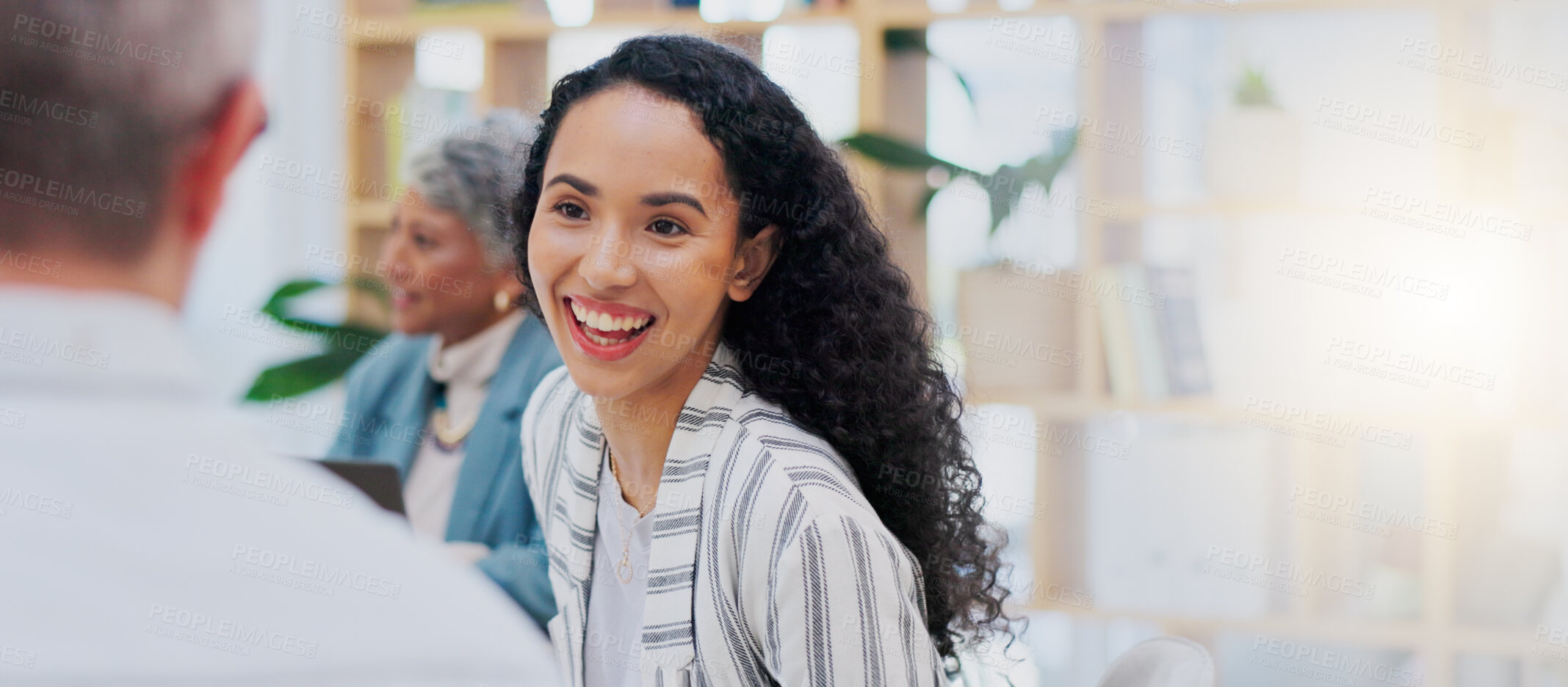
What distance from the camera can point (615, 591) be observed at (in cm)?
104

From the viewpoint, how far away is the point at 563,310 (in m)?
0.97

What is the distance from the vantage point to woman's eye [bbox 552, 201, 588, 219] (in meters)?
0.94

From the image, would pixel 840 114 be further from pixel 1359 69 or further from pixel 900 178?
pixel 1359 69

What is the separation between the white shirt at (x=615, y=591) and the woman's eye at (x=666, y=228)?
274 millimetres

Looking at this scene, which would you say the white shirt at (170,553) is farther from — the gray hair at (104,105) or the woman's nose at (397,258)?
the woman's nose at (397,258)

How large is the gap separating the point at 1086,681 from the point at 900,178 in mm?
1240

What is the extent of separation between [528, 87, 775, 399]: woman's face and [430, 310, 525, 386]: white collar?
752mm

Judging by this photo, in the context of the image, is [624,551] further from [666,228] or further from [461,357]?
[461,357]

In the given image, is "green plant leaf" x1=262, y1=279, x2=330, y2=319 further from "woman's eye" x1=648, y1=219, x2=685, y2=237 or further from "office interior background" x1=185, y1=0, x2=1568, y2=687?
"woman's eye" x1=648, y1=219, x2=685, y2=237

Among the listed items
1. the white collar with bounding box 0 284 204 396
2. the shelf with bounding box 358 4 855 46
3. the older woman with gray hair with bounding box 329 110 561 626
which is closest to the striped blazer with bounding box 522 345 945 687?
the white collar with bounding box 0 284 204 396

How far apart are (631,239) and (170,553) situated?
52cm

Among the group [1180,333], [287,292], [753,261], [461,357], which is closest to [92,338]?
[753,261]

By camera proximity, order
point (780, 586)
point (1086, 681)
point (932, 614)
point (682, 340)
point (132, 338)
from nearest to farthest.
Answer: point (132, 338) < point (780, 586) < point (682, 340) < point (932, 614) < point (1086, 681)

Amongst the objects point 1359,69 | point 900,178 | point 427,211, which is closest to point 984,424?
point 900,178
